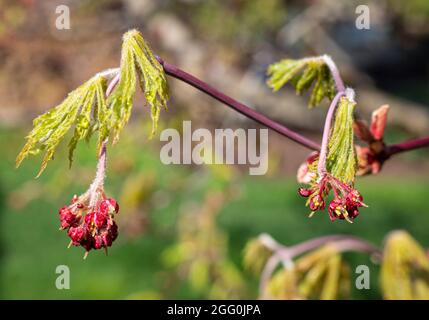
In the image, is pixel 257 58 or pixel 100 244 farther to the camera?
pixel 257 58

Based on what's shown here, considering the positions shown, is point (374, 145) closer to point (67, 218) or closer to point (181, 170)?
point (67, 218)

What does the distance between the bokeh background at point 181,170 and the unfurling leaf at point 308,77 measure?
153cm

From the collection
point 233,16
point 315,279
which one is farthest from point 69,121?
point 233,16

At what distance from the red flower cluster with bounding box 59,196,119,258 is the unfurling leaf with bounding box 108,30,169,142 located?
121mm

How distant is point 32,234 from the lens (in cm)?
623

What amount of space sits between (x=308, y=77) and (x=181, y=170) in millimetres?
3028

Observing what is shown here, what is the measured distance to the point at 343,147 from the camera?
3.91 ft

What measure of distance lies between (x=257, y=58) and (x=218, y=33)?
446 millimetres

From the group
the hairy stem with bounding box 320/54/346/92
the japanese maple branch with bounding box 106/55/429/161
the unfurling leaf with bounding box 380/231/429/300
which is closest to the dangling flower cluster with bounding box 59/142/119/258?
the japanese maple branch with bounding box 106/55/429/161

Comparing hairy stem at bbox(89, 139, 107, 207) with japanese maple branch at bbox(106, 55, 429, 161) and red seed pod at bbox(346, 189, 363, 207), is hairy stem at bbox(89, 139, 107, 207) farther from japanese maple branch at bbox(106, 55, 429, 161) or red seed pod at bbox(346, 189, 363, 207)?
red seed pod at bbox(346, 189, 363, 207)

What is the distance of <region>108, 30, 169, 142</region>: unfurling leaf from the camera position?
1174 millimetres
